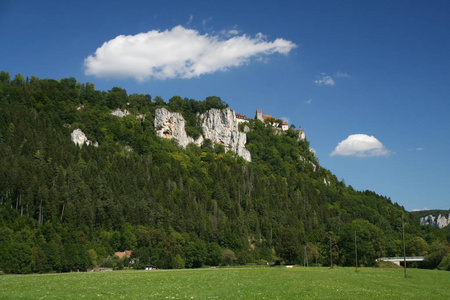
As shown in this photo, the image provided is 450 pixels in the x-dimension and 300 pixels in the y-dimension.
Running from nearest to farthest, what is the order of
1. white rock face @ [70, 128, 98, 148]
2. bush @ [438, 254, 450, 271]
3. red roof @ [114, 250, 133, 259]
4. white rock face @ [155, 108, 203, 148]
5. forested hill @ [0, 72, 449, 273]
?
bush @ [438, 254, 450, 271]
forested hill @ [0, 72, 449, 273]
red roof @ [114, 250, 133, 259]
white rock face @ [70, 128, 98, 148]
white rock face @ [155, 108, 203, 148]

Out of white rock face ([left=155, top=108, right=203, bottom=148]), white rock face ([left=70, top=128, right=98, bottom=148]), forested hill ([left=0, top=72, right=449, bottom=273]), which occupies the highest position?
white rock face ([left=155, top=108, right=203, bottom=148])

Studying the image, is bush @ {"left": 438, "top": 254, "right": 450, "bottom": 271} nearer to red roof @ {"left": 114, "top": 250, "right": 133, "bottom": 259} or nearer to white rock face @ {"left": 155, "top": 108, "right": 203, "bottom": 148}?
red roof @ {"left": 114, "top": 250, "right": 133, "bottom": 259}

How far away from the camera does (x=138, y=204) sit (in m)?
122

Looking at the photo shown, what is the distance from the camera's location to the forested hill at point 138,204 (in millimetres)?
95625

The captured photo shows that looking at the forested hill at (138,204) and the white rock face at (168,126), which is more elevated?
the white rock face at (168,126)

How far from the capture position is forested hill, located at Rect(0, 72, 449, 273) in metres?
95.6

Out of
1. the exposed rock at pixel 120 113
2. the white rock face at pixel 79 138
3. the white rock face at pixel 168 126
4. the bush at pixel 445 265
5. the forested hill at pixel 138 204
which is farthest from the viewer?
the white rock face at pixel 168 126

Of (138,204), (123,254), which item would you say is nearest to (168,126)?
(138,204)

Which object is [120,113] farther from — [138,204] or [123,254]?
[123,254]

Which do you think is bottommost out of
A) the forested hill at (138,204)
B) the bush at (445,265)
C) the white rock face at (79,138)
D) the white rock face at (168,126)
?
the bush at (445,265)

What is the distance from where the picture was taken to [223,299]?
26.6 m

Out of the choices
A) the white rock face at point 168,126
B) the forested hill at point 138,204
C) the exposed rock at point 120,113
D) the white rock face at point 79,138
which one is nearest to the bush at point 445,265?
the forested hill at point 138,204

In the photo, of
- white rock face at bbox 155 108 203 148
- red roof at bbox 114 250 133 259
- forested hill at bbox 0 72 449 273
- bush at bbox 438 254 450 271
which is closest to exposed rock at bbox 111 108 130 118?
forested hill at bbox 0 72 449 273

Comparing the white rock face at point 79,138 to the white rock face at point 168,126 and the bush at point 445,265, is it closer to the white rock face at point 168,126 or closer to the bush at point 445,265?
the white rock face at point 168,126
